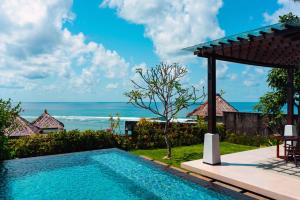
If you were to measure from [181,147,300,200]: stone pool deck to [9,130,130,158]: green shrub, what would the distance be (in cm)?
586

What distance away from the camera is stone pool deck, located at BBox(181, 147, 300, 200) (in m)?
7.79

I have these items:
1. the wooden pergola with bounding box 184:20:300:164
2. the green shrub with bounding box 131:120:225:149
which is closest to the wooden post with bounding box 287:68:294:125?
the wooden pergola with bounding box 184:20:300:164

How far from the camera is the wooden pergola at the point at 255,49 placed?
7.95m

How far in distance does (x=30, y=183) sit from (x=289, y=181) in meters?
8.11

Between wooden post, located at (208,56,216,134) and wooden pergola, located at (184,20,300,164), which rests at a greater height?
wooden pergola, located at (184,20,300,164)

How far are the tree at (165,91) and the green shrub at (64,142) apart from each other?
3178 mm

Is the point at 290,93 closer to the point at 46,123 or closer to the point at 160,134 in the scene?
the point at 160,134

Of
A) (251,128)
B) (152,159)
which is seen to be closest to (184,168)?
(152,159)

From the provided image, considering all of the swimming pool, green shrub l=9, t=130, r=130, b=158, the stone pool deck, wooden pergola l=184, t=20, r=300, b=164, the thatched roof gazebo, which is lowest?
the swimming pool

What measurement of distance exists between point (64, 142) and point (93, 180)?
4780mm

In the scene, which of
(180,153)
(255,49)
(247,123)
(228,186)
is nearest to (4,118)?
(180,153)

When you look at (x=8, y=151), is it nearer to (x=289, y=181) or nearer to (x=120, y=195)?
(x=120, y=195)

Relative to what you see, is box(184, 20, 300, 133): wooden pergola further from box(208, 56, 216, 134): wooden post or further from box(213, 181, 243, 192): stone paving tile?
box(213, 181, 243, 192): stone paving tile

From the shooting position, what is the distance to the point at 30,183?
9.94 meters
